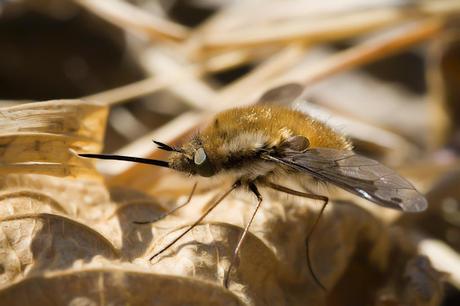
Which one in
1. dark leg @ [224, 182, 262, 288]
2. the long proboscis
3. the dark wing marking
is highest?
the dark wing marking

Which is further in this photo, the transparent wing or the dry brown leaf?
the transparent wing

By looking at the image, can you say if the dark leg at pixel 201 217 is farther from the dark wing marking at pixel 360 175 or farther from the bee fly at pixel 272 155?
the dark wing marking at pixel 360 175

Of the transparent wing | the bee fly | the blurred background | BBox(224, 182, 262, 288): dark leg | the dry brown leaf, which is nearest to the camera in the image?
BBox(224, 182, 262, 288): dark leg

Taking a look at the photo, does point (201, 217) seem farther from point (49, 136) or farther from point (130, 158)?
point (49, 136)

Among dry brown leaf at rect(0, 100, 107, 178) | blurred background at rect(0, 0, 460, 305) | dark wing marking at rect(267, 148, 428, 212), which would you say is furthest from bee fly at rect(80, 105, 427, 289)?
blurred background at rect(0, 0, 460, 305)

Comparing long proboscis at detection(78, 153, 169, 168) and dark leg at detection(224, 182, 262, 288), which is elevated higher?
long proboscis at detection(78, 153, 169, 168)

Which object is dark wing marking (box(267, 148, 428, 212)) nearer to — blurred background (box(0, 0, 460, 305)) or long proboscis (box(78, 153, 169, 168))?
long proboscis (box(78, 153, 169, 168))

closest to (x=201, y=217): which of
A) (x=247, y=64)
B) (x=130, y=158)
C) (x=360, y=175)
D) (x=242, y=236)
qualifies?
(x=242, y=236)
